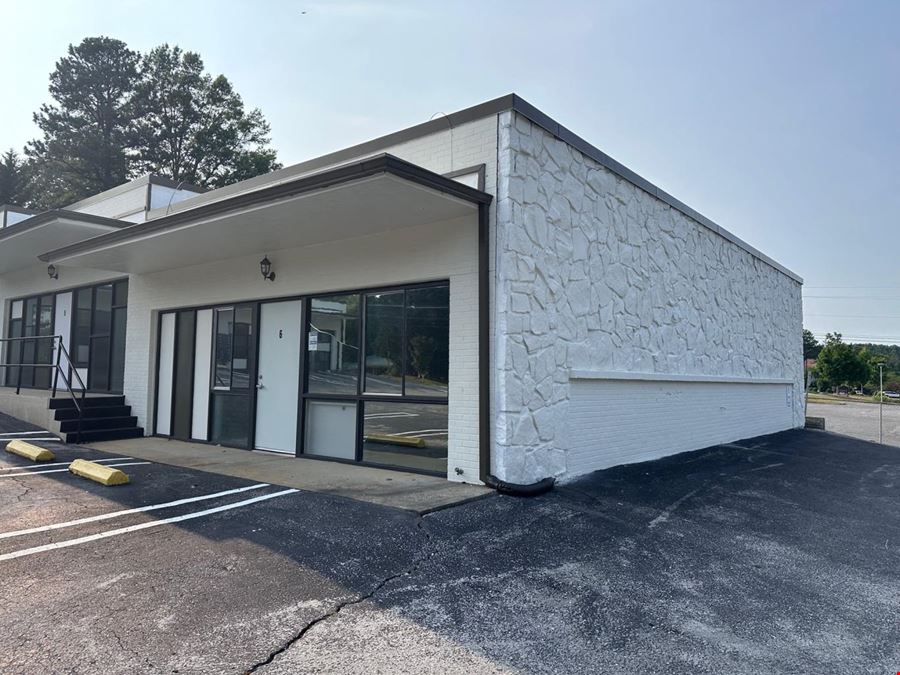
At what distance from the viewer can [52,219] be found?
31.1 ft

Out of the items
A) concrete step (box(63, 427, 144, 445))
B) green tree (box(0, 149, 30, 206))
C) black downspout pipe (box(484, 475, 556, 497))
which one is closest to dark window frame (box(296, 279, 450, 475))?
black downspout pipe (box(484, 475, 556, 497))

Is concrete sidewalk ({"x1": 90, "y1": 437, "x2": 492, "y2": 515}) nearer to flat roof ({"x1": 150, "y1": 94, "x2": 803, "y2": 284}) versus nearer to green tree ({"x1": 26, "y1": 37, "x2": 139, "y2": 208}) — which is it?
flat roof ({"x1": 150, "y1": 94, "x2": 803, "y2": 284})

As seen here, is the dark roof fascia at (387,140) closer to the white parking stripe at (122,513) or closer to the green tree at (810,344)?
the white parking stripe at (122,513)

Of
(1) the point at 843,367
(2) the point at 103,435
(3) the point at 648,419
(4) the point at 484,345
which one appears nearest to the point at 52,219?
(2) the point at 103,435

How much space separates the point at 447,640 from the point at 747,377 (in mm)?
12093

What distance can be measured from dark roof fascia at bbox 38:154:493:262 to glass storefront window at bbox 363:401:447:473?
2.54 metres

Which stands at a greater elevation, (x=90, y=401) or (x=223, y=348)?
(x=223, y=348)

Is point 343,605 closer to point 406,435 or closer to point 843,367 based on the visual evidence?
point 406,435

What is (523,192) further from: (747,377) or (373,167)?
(747,377)

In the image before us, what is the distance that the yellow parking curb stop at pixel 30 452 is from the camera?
24.4 feet

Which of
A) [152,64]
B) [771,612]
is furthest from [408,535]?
[152,64]

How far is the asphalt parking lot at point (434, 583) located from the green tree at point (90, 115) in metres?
26.7

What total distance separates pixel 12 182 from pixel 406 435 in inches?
1442

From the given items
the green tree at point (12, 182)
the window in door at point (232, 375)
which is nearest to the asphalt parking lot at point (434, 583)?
the window in door at point (232, 375)
